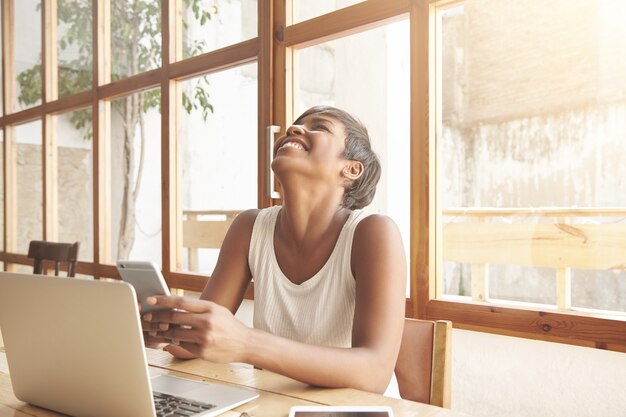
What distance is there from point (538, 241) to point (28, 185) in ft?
12.7

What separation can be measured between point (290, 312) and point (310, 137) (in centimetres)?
41

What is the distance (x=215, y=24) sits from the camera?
9.25 feet

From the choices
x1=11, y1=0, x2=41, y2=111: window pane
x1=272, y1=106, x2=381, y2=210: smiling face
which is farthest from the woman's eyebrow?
x1=11, y1=0, x2=41, y2=111: window pane

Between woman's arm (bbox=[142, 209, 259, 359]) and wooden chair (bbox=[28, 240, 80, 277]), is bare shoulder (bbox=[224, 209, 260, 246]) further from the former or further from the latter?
wooden chair (bbox=[28, 240, 80, 277])

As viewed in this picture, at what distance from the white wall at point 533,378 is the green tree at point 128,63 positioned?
1765 millimetres

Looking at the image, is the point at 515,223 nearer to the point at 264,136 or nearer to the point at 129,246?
the point at 264,136

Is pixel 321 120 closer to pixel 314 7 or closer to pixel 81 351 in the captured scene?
pixel 81 351

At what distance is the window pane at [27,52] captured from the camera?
4.16m

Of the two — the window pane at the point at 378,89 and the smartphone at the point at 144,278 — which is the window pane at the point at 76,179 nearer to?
the window pane at the point at 378,89

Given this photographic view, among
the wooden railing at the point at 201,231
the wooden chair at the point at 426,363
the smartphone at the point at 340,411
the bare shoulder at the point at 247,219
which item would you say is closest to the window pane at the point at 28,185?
the wooden railing at the point at 201,231

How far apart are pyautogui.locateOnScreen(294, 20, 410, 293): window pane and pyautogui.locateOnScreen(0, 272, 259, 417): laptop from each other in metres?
1.36

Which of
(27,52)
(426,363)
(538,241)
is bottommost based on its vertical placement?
(426,363)

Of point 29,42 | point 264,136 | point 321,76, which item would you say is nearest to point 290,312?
point 264,136

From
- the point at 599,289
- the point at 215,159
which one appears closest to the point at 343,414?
the point at 599,289
